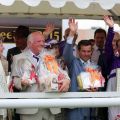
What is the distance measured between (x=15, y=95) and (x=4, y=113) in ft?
1.63

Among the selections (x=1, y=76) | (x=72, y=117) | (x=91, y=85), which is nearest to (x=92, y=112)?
(x=72, y=117)

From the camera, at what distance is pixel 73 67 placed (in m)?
4.93

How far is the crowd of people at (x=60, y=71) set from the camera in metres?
4.39

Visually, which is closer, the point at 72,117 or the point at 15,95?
the point at 15,95

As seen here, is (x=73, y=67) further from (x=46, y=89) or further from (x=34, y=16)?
(x=34, y=16)

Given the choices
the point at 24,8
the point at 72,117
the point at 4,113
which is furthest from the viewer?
the point at 24,8

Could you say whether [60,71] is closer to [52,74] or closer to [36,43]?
[52,74]

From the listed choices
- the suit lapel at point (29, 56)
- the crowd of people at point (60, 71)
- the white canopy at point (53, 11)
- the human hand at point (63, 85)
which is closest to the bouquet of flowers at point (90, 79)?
the crowd of people at point (60, 71)

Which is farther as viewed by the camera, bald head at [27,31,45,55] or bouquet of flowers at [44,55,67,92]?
bald head at [27,31,45,55]

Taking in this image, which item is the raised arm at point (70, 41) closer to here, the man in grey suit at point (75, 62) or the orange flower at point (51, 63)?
the man in grey suit at point (75, 62)

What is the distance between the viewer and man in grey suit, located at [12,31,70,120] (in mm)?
4516

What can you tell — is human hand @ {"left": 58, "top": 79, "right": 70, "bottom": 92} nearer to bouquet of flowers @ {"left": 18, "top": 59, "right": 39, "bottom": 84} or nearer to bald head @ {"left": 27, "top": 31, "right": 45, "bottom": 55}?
bouquet of flowers @ {"left": 18, "top": 59, "right": 39, "bottom": 84}

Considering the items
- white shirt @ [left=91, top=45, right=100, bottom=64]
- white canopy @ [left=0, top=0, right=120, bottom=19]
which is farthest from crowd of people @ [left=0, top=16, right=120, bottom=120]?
white canopy @ [left=0, top=0, right=120, bottom=19]

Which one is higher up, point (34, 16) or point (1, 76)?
point (34, 16)
